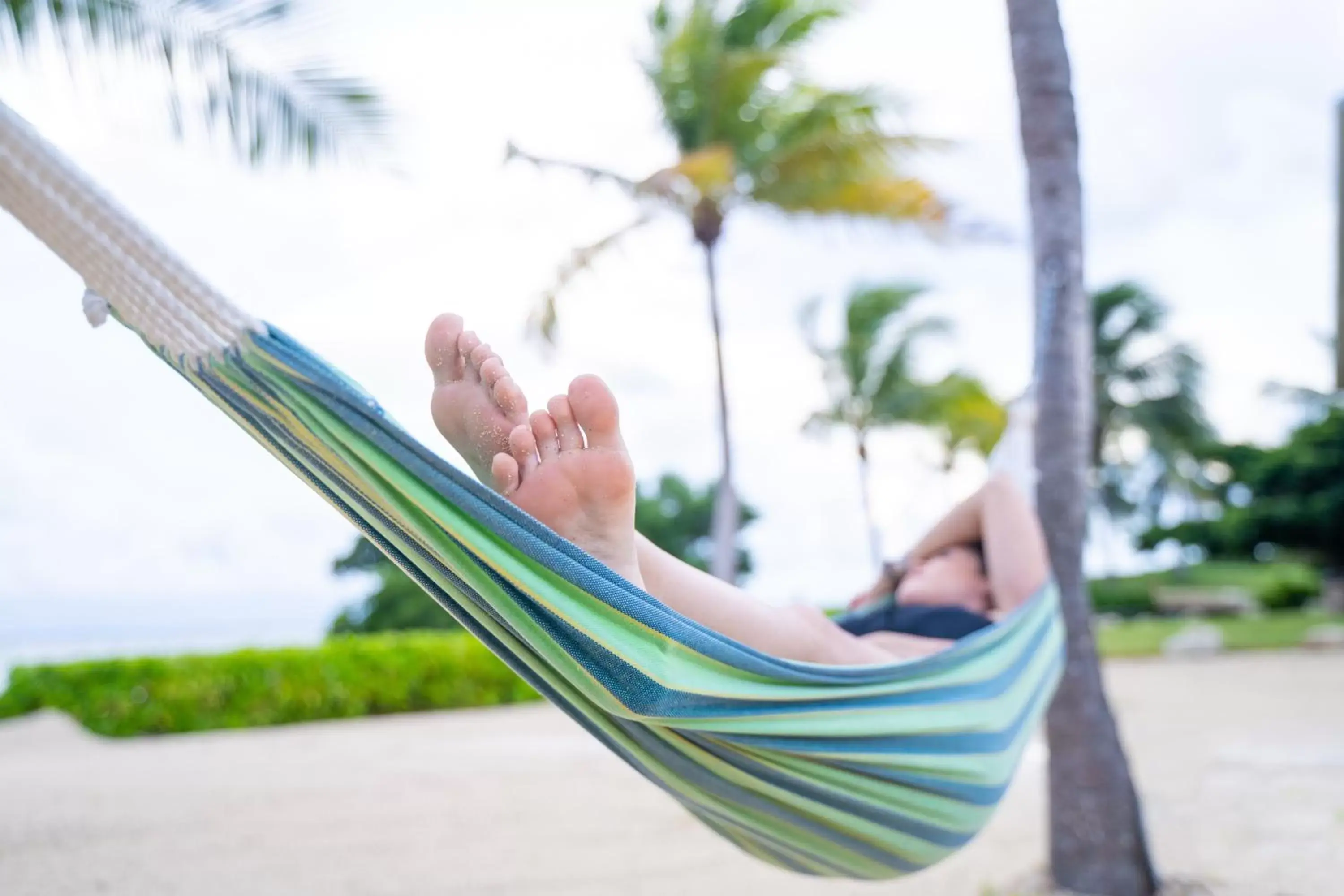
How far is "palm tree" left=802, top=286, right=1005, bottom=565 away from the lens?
10.1m

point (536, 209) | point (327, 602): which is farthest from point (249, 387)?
point (327, 602)

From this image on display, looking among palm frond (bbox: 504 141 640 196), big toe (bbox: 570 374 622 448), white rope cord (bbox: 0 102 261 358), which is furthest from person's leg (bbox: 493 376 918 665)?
palm frond (bbox: 504 141 640 196)

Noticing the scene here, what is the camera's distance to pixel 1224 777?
13.5 feet

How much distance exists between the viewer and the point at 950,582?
183 centimetres

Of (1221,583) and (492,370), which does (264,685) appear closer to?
(492,370)

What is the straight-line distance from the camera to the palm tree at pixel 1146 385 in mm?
14023

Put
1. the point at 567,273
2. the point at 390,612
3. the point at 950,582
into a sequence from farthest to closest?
the point at 390,612 → the point at 567,273 → the point at 950,582

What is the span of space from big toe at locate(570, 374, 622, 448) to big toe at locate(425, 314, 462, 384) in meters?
0.13

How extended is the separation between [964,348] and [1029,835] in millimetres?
7503

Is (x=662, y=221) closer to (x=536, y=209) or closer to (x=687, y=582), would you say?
(x=536, y=209)

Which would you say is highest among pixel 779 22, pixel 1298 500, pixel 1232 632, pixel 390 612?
pixel 779 22

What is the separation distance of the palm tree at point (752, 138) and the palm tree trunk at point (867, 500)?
4.30m

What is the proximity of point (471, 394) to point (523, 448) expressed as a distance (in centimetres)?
8

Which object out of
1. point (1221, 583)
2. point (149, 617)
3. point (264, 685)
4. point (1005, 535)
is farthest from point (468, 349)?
point (149, 617)
